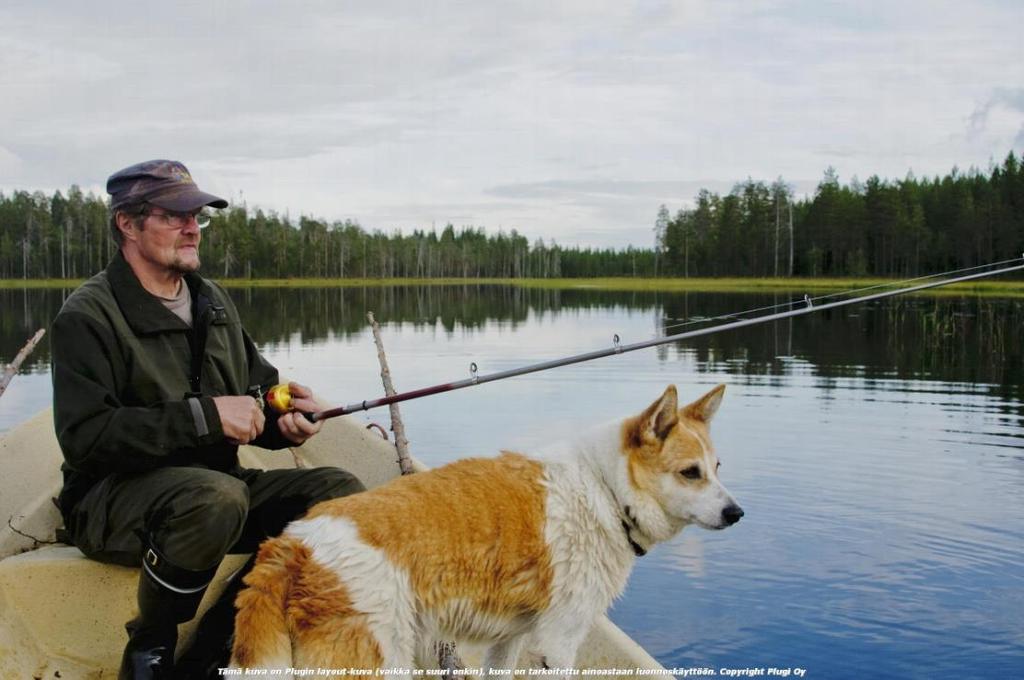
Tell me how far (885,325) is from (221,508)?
38.9 metres

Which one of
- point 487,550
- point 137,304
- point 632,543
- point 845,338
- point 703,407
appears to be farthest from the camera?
point 845,338

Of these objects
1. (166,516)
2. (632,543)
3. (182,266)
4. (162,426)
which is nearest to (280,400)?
(182,266)

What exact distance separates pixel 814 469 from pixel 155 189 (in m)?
11.4

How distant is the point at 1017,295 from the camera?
61.2 meters

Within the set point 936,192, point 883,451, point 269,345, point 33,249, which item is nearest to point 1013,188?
point 936,192

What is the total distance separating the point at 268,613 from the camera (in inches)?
133

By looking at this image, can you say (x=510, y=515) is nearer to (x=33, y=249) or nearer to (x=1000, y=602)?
(x=1000, y=602)

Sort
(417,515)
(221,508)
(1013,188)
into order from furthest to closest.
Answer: (1013,188) < (221,508) < (417,515)

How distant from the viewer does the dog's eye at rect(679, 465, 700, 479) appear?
4.05 metres

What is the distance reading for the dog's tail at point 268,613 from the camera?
3.32m

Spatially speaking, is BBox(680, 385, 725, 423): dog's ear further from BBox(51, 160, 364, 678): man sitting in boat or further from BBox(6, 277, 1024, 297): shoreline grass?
BBox(6, 277, 1024, 297): shoreline grass

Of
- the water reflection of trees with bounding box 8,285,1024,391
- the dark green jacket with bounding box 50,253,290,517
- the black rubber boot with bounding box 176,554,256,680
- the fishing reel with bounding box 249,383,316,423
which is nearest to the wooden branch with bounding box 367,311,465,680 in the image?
the black rubber boot with bounding box 176,554,256,680

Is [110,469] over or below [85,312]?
below

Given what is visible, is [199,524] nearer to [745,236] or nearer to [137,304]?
[137,304]
